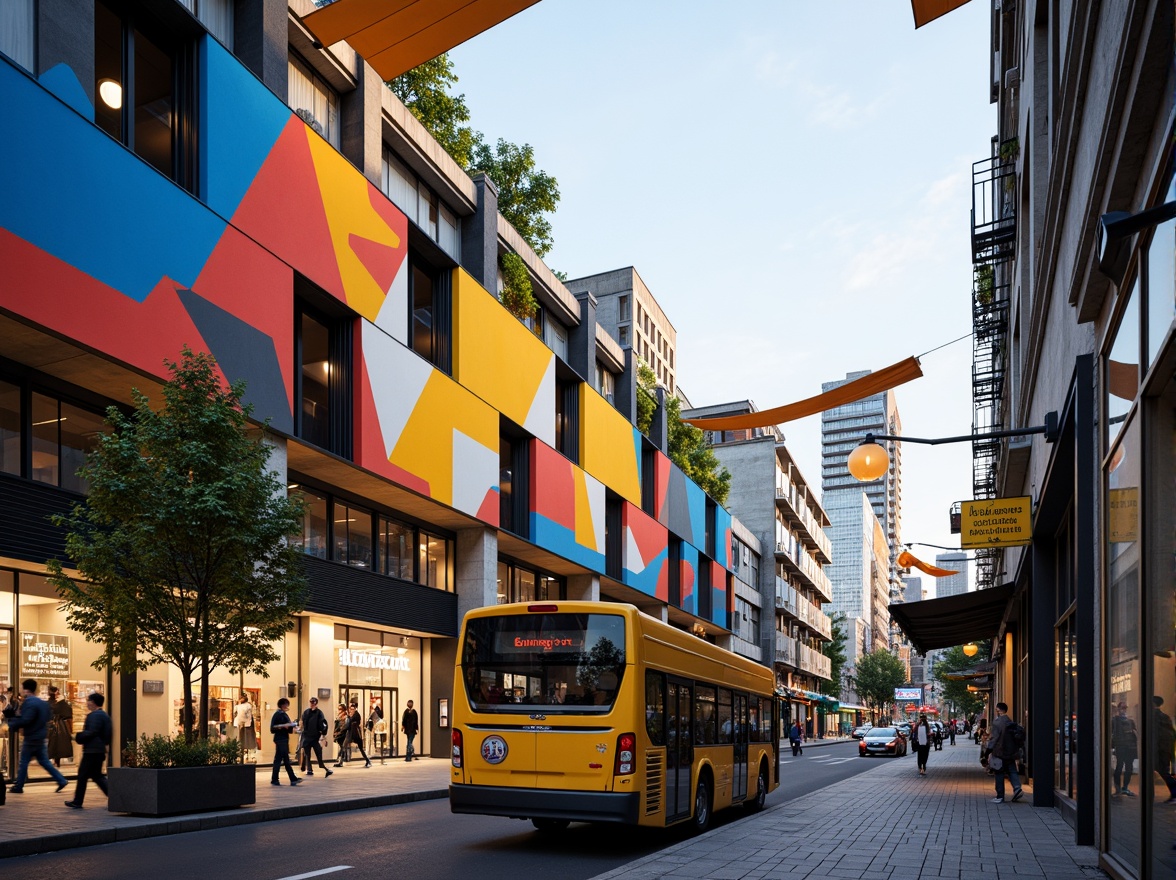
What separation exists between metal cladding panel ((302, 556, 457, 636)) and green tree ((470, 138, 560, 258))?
52.1 feet

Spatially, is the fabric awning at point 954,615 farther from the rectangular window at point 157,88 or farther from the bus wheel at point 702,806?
the rectangular window at point 157,88

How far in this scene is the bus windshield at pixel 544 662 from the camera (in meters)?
12.2

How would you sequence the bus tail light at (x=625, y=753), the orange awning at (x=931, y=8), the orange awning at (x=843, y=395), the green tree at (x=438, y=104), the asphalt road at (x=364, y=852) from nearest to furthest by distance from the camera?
the asphalt road at (x=364, y=852) < the orange awning at (x=931, y=8) < the bus tail light at (x=625, y=753) < the orange awning at (x=843, y=395) < the green tree at (x=438, y=104)

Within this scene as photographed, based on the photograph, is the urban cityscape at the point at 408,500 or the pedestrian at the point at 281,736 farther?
the pedestrian at the point at 281,736

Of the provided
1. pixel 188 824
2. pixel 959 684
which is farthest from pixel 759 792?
pixel 959 684

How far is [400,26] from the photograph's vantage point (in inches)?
496

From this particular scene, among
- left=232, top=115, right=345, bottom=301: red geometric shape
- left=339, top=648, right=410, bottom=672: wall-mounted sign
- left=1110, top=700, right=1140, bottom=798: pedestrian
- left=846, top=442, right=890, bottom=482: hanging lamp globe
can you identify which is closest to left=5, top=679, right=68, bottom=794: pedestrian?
left=232, top=115, right=345, bottom=301: red geometric shape

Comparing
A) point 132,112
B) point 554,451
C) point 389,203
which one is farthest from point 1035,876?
point 554,451

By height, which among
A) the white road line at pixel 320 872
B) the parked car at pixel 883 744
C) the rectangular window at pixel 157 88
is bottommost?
the parked car at pixel 883 744

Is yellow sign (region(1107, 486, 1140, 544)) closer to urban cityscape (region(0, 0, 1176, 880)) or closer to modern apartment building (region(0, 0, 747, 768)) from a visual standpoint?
urban cityscape (region(0, 0, 1176, 880))

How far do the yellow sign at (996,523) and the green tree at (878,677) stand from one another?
114855mm

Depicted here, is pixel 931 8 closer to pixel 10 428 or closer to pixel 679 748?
pixel 679 748

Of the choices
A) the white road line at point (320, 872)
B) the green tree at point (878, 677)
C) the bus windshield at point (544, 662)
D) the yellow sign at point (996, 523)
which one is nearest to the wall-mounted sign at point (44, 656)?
the bus windshield at point (544, 662)

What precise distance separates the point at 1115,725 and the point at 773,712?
11805 mm
